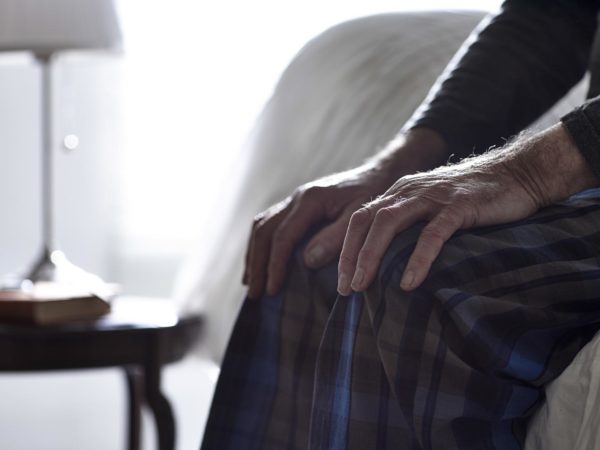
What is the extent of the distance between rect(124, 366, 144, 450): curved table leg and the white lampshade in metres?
0.53

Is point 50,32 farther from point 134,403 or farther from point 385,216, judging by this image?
point 385,216

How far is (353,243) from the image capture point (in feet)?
1.92

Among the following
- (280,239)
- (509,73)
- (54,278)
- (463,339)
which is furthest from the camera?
(54,278)

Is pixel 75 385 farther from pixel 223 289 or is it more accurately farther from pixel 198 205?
pixel 223 289

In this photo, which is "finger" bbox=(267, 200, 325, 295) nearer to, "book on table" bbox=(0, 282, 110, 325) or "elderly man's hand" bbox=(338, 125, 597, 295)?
"elderly man's hand" bbox=(338, 125, 597, 295)

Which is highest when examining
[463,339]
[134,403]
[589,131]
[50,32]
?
[50,32]

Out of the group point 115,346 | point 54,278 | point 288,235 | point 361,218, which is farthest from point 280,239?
point 54,278

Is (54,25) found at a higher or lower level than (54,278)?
higher

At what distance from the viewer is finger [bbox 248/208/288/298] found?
74cm

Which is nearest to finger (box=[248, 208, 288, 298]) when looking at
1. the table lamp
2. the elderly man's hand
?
the elderly man's hand

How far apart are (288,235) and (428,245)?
0.69 ft

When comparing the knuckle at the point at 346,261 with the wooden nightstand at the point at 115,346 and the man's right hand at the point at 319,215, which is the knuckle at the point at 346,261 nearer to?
the man's right hand at the point at 319,215

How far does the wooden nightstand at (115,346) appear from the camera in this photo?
3.83 feet

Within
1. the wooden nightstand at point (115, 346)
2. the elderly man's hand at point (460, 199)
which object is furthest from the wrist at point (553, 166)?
the wooden nightstand at point (115, 346)
